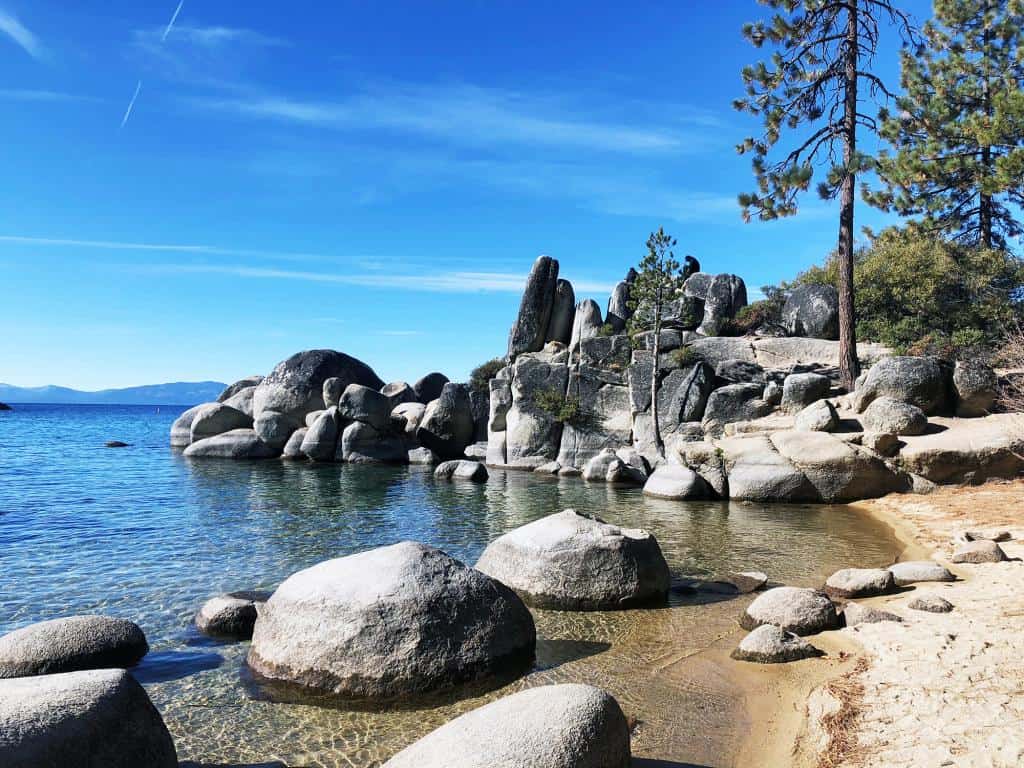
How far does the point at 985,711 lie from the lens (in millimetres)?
5543

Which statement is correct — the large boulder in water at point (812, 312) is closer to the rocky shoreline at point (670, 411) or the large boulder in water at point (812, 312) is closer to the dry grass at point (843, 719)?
the rocky shoreline at point (670, 411)

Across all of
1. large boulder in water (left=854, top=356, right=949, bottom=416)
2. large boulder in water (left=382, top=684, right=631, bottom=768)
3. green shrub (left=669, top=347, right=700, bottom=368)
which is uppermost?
green shrub (left=669, top=347, right=700, bottom=368)

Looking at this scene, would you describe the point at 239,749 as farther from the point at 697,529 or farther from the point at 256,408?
the point at 256,408

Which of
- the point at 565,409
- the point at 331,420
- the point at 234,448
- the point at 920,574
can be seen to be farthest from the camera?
the point at 234,448

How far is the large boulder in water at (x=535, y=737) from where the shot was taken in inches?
167

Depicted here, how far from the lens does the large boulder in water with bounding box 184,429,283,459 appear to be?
38.0m

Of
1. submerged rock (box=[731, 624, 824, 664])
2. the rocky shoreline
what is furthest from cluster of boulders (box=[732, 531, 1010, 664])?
the rocky shoreline

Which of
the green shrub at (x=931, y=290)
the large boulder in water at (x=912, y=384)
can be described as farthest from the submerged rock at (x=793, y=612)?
the green shrub at (x=931, y=290)

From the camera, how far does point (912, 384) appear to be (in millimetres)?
22547

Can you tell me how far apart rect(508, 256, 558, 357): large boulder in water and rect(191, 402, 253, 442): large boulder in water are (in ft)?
54.4

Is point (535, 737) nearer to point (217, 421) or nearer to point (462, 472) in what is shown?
point (462, 472)

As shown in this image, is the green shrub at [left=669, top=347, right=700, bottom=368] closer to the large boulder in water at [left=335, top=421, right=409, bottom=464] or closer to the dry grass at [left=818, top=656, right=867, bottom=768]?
the large boulder in water at [left=335, top=421, right=409, bottom=464]

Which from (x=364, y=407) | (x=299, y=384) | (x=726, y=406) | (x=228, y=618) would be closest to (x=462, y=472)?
(x=364, y=407)

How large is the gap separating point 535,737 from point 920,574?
8.47 metres
